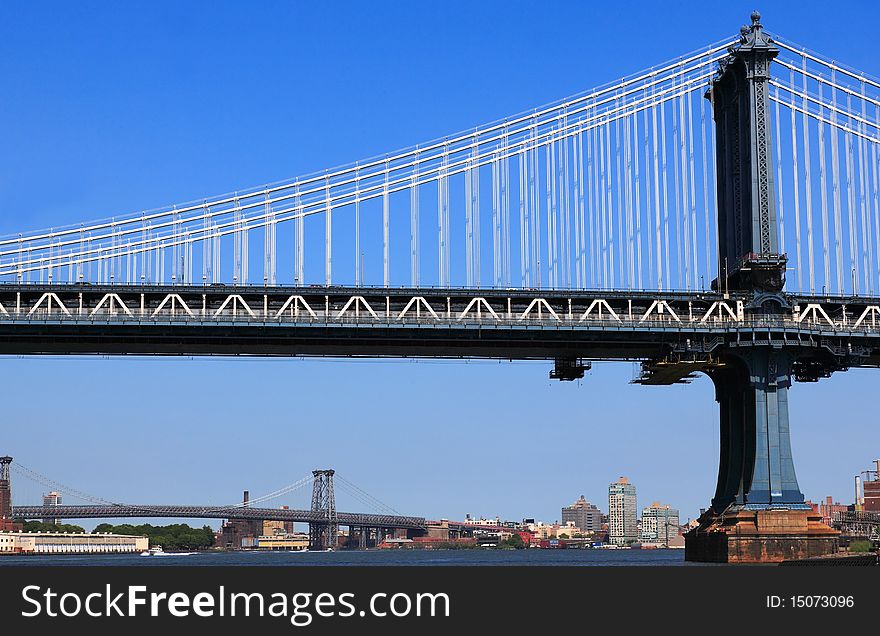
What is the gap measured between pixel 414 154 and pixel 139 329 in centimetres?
Answer: 1813

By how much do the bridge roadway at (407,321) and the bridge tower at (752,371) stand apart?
1.27 metres

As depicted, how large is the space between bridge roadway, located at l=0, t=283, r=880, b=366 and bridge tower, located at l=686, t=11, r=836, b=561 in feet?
4.17

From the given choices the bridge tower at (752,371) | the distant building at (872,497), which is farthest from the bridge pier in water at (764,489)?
the distant building at (872,497)

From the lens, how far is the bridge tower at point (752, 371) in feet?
244

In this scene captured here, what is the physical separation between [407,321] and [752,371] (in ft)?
57.5

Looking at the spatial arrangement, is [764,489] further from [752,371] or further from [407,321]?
[407,321]

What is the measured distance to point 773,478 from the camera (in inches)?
2933

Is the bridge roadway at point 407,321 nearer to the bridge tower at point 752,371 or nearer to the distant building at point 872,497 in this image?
the bridge tower at point 752,371

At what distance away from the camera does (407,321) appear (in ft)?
239

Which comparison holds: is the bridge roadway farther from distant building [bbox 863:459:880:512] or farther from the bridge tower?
distant building [bbox 863:459:880:512]

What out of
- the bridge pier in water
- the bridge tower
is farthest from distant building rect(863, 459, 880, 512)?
the bridge pier in water

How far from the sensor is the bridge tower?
74250 millimetres
